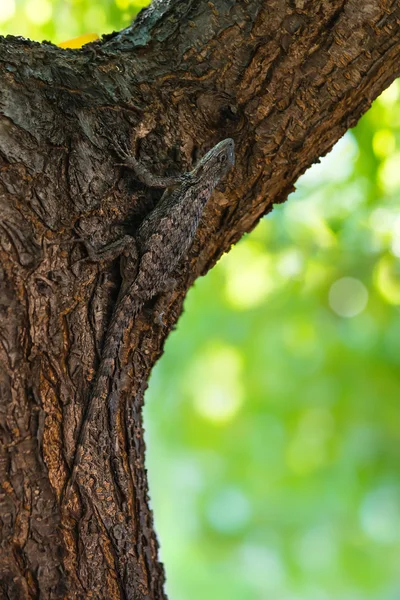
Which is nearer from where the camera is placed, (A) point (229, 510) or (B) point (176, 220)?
(B) point (176, 220)

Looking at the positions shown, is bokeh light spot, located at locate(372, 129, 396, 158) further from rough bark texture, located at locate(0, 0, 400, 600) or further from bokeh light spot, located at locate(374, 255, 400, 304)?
rough bark texture, located at locate(0, 0, 400, 600)

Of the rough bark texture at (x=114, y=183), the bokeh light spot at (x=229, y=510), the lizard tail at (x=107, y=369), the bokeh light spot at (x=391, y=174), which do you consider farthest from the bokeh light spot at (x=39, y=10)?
the bokeh light spot at (x=229, y=510)

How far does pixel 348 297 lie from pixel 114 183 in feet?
17.1

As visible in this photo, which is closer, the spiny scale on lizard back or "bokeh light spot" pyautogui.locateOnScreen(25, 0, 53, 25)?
the spiny scale on lizard back

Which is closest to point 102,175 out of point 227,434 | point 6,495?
point 6,495

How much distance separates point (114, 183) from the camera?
371 centimetres

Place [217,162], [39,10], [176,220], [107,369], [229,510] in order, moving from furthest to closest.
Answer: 1. [229,510]
2. [39,10]
3. [176,220]
4. [217,162]
5. [107,369]

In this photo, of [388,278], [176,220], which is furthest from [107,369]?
[388,278]

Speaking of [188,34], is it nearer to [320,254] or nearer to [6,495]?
[6,495]

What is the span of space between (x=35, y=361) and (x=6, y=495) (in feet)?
2.06

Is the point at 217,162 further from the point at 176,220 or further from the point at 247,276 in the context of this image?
the point at 247,276

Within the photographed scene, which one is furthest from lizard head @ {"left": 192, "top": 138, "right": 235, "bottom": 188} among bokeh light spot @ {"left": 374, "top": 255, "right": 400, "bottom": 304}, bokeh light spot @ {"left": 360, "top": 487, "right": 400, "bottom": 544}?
bokeh light spot @ {"left": 360, "top": 487, "right": 400, "bottom": 544}

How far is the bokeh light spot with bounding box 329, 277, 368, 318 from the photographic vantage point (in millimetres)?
8203

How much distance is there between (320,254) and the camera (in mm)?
8234
